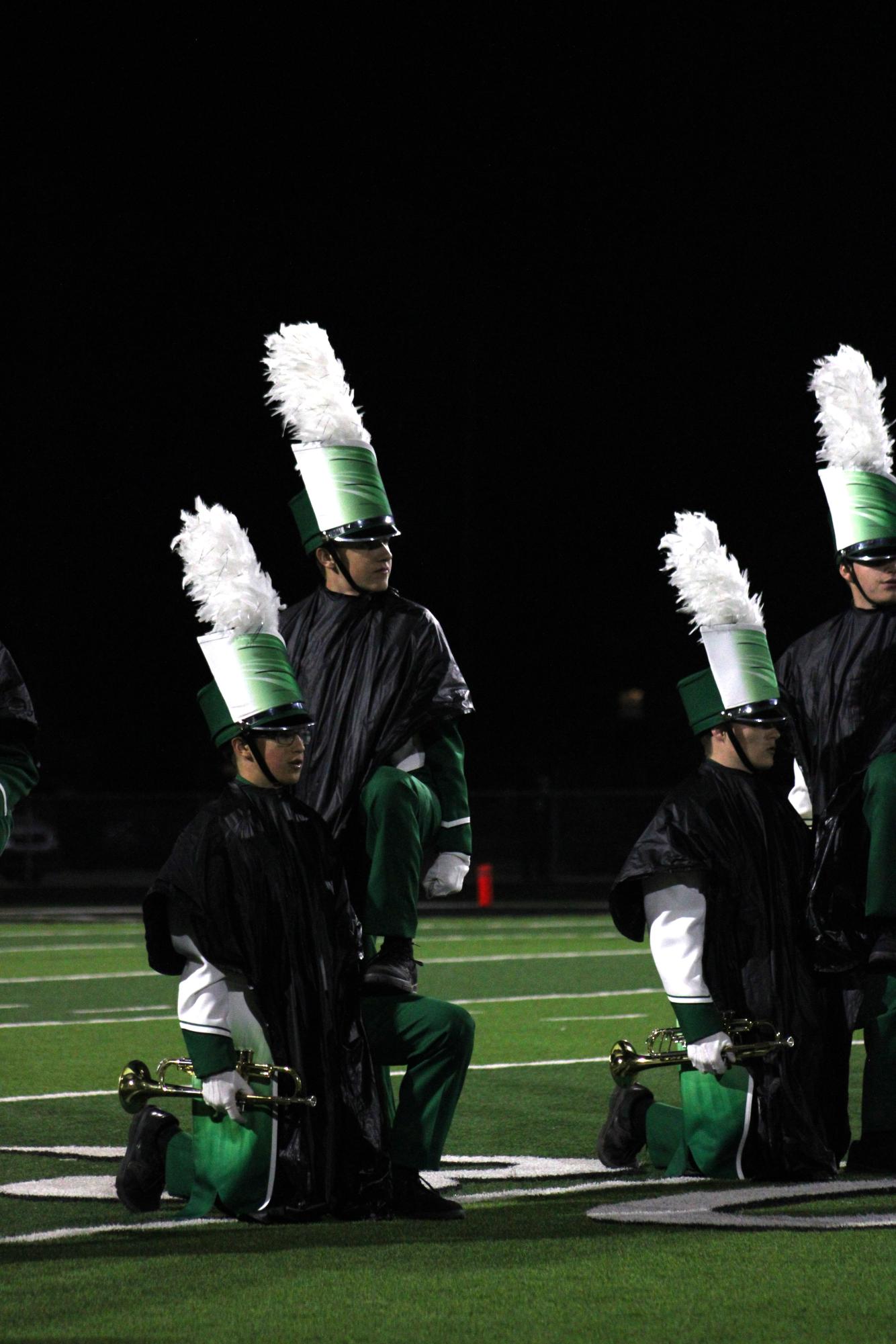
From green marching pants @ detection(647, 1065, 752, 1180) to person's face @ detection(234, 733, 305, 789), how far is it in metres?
1.43

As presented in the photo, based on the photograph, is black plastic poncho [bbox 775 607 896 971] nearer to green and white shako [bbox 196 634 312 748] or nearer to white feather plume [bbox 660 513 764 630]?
white feather plume [bbox 660 513 764 630]

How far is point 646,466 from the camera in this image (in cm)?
3969

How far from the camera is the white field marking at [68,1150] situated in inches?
282

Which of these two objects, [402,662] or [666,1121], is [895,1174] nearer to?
[666,1121]

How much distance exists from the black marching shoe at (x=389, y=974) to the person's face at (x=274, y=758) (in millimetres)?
533

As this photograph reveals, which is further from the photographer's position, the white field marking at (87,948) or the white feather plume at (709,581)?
the white field marking at (87,948)

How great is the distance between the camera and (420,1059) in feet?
20.3

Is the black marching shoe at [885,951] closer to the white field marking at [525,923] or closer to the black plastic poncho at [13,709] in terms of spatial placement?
the black plastic poncho at [13,709]

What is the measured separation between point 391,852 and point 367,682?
492 mm

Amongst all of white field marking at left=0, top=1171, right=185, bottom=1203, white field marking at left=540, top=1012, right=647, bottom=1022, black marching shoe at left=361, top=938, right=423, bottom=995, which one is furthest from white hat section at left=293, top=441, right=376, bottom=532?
white field marking at left=540, top=1012, right=647, bottom=1022

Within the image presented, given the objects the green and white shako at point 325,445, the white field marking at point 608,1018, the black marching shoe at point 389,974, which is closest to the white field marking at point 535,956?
the white field marking at point 608,1018

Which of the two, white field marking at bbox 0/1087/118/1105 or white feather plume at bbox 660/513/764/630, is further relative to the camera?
white field marking at bbox 0/1087/118/1105

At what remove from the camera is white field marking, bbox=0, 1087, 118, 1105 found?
8641 millimetres

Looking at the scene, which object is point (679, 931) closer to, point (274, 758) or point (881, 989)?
point (881, 989)
